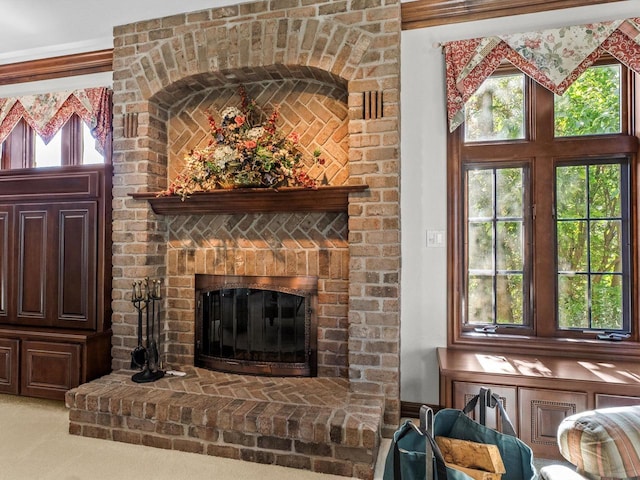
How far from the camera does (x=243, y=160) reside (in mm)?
2730

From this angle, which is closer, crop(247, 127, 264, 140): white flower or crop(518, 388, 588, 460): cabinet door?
crop(518, 388, 588, 460): cabinet door

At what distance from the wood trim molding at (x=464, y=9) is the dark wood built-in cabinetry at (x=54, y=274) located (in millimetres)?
2651

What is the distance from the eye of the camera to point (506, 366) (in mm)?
2434

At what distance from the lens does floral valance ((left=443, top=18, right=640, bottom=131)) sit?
2.47 metres

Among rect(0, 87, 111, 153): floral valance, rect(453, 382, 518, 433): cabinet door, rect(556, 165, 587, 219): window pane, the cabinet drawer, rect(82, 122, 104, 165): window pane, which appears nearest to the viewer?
the cabinet drawer

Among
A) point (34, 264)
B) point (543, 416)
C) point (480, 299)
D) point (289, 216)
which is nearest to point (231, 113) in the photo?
point (289, 216)

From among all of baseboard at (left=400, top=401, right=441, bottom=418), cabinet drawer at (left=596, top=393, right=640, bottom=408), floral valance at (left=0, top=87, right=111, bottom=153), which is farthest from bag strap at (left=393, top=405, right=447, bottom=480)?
floral valance at (left=0, top=87, right=111, bottom=153)

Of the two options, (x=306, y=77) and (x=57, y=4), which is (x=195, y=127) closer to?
(x=306, y=77)

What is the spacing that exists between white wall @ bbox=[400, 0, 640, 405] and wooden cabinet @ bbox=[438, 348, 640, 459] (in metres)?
0.39

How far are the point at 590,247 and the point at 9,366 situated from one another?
4477 mm

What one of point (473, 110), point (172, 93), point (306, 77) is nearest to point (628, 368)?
→ point (473, 110)

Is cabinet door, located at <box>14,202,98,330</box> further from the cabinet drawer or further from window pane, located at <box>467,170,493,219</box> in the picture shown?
the cabinet drawer

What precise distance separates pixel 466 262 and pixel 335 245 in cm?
98

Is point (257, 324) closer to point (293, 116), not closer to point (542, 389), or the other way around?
point (293, 116)
